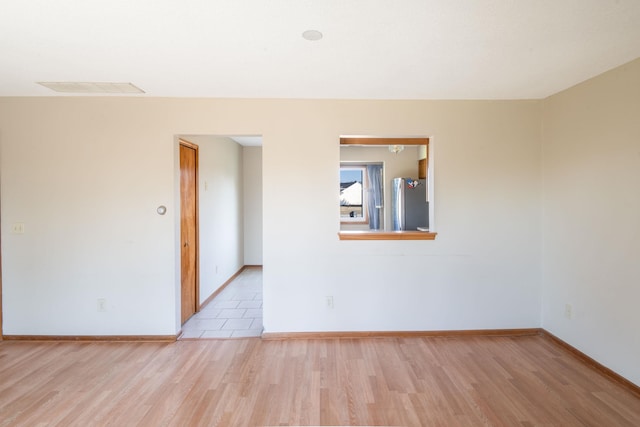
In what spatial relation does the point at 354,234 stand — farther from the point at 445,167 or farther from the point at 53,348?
the point at 53,348

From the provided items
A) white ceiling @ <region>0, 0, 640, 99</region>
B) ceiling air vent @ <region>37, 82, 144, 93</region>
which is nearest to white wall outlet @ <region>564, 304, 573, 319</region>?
white ceiling @ <region>0, 0, 640, 99</region>

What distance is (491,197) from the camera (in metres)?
3.16

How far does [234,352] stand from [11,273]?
233cm

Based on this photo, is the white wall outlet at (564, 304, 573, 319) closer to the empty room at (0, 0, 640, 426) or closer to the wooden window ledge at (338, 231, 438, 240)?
the empty room at (0, 0, 640, 426)

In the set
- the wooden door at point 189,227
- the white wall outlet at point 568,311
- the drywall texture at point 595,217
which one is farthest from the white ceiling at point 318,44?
the white wall outlet at point 568,311

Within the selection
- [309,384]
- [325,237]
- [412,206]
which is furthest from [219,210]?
[309,384]

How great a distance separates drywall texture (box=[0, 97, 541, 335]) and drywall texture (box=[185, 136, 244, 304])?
85 centimetres

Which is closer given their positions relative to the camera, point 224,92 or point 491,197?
point 224,92

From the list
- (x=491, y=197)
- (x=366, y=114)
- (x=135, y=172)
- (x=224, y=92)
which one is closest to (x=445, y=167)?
(x=491, y=197)

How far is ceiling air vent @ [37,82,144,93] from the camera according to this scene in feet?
8.79

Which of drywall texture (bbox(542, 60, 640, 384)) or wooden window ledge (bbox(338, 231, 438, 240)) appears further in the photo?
wooden window ledge (bbox(338, 231, 438, 240))

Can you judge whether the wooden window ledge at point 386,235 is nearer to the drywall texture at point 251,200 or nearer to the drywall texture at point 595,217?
the drywall texture at point 595,217

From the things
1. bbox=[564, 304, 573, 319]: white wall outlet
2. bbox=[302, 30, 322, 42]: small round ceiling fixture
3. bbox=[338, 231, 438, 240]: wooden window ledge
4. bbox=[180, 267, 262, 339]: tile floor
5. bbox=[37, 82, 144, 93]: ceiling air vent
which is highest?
bbox=[37, 82, 144, 93]: ceiling air vent

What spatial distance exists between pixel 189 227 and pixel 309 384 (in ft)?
7.46
